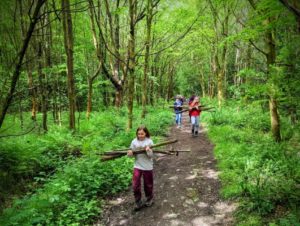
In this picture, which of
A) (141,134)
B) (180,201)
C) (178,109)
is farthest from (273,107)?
(178,109)

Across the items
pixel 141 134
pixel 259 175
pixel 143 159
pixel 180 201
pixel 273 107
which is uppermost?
pixel 273 107

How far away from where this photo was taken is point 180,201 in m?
6.20

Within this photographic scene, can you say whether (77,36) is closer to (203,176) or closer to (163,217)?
(203,176)

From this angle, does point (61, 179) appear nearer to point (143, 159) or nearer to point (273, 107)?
point (143, 159)

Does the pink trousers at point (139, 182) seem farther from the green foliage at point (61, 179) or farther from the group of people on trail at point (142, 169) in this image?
the green foliage at point (61, 179)

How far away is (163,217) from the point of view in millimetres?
5562

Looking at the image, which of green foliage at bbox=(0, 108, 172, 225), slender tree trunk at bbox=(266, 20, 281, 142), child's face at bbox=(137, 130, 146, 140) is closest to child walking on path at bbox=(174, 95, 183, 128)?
green foliage at bbox=(0, 108, 172, 225)

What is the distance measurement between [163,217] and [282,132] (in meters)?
6.89

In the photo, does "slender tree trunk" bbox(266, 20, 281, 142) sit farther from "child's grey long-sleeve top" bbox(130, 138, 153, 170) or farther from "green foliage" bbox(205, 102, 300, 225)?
"child's grey long-sleeve top" bbox(130, 138, 153, 170)

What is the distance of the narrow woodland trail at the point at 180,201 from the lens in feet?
17.8

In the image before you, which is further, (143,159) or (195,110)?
(195,110)

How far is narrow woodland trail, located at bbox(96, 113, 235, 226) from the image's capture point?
5434 mm

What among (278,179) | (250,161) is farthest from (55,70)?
(278,179)

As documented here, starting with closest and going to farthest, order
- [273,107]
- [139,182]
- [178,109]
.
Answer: [139,182]
[273,107]
[178,109]
